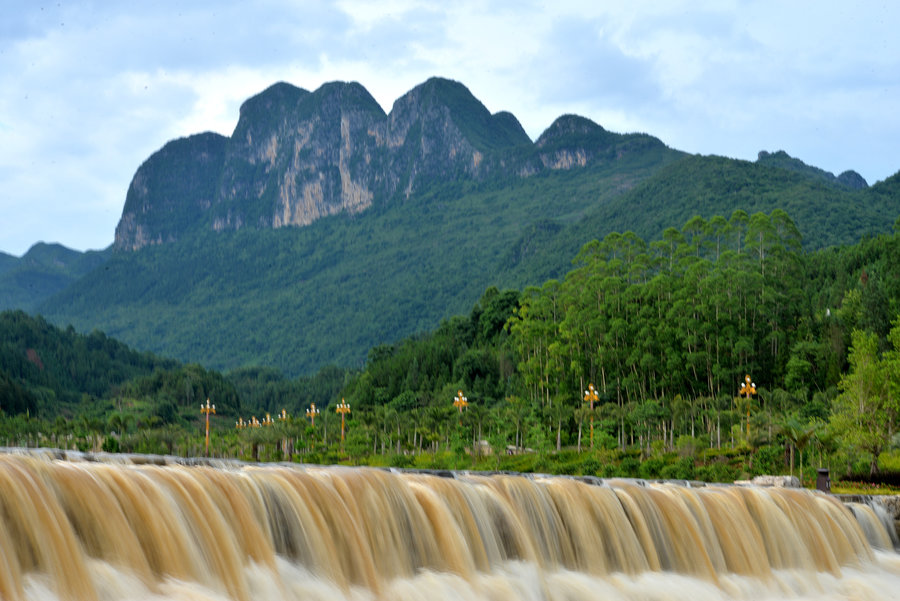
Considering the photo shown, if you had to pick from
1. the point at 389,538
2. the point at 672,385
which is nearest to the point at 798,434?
the point at 672,385

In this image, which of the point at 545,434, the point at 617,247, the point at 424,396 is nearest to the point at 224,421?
the point at 424,396

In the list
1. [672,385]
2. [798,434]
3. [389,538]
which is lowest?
[389,538]

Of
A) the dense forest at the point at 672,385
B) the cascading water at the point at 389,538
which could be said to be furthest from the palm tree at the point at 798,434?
the cascading water at the point at 389,538

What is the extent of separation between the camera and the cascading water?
12.8m

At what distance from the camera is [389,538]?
16469 millimetres

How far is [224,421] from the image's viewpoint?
18188cm

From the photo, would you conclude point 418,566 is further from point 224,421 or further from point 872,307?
point 224,421

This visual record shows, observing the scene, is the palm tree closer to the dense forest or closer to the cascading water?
the dense forest

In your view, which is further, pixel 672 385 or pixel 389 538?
pixel 672 385

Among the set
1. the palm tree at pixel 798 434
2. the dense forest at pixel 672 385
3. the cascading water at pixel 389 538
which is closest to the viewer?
the cascading water at pixel 389 538

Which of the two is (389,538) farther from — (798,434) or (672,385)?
(672,385)

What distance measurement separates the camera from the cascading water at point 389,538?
12.8 m

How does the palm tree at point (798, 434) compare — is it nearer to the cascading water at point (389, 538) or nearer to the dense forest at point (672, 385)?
the dense forest at point (672, 385)

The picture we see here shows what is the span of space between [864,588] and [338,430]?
7737 cm
